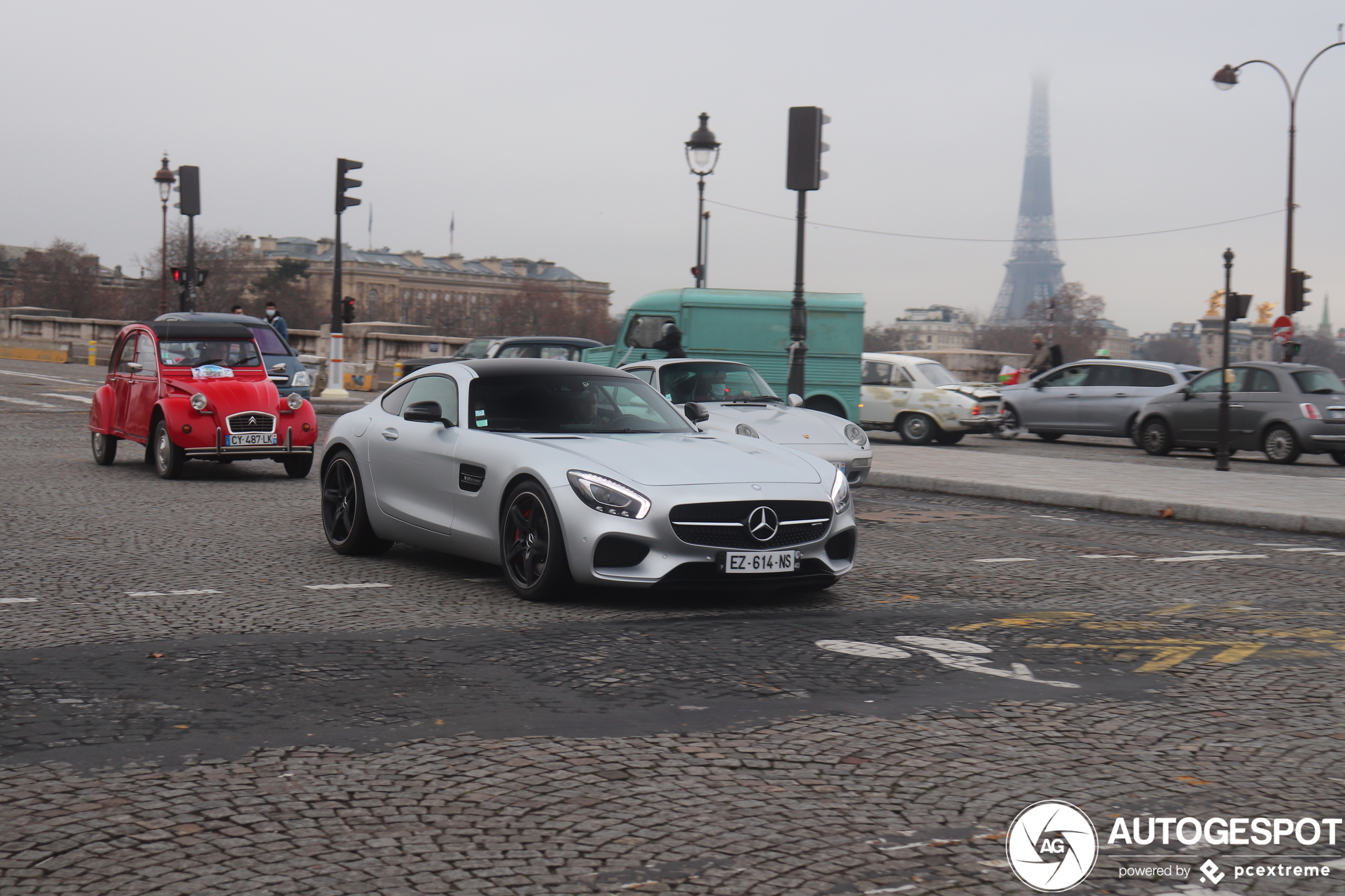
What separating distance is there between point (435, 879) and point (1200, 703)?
10.3 ft

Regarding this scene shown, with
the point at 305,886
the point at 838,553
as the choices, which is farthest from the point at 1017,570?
the point at 305,886

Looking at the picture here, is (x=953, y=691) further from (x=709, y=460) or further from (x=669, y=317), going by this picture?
(x=669, y=317)

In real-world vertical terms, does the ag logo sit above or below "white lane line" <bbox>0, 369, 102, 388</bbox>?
below

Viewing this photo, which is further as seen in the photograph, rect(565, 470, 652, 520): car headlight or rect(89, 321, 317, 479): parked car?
rect(89, 321, 317, 479): parked car

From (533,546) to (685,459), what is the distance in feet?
3.02

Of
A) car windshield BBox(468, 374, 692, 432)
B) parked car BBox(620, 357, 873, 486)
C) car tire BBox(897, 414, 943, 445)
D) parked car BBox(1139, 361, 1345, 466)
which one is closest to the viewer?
car windshield BBox(468, 374, 692, 432)

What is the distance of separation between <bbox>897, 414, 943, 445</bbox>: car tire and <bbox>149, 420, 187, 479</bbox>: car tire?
12351 mm

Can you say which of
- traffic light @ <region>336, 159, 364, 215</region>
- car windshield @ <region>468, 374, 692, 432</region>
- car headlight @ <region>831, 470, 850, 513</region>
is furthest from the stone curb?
traffic light @ <region>336, 159, 364, 215</region>

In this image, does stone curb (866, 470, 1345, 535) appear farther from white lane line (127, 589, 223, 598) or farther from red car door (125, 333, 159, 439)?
white lane line (127, 589, 223, 598)

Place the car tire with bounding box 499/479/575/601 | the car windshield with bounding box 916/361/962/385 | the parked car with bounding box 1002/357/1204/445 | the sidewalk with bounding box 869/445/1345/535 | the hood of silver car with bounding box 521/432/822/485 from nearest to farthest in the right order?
the car tire with bounding box 499/479/575/601
the hood of silver car with bounding box 521/432/822/485
the sidewalk with bounding box 869/445/1345/535
the car windshield with bounding box 916/361/962/385
the parked car with bounding box 1002/357/1204/445

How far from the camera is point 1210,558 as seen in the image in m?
9.87

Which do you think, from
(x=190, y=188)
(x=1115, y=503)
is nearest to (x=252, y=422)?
(x=1115, y=503)

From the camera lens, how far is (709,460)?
758cm

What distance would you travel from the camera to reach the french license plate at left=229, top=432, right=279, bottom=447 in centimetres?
1390
